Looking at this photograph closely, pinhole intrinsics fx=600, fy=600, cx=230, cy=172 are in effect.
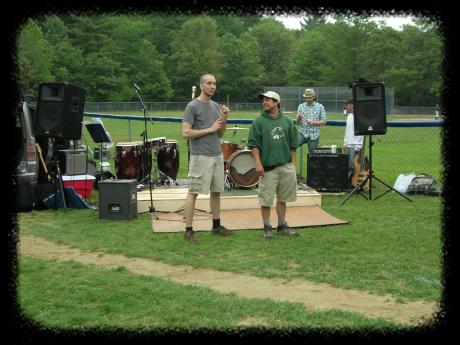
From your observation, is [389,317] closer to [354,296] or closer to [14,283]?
[354,296]

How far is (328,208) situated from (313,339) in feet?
19.6

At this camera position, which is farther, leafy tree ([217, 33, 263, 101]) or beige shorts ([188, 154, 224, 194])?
leafy tree ([217, 33, 263, 101])

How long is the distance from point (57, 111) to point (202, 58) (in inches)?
1717

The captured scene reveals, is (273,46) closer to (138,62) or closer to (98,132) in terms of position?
(138,62)

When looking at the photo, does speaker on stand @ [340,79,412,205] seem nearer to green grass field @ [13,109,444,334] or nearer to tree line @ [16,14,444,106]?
green grass field @ [13,109,444,334]

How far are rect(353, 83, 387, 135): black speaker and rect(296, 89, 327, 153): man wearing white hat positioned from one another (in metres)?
1.59

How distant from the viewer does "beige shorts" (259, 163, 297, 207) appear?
7742mm

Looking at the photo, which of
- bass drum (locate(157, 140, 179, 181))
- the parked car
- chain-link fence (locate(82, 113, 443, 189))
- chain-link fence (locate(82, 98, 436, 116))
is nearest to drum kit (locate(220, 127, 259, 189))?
chain-link fence (locate(82, 113, 443, 189))

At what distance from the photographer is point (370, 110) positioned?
10180 millimetres

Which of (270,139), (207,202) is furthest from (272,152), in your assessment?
(207,202)

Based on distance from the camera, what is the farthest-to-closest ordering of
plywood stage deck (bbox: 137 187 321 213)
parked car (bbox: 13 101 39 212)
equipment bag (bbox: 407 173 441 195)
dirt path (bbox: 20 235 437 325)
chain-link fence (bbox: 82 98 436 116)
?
1. chain-link fence (bbox: 82 98 436 116)
2. equipment bag (bbox: 407 173 441 195)
3. plywood stage deck (bbox: 137 187 321 213)
4. parked car (bbox: 13 101 39 212)
5. dirt path (bbox: 20 235 437 325)

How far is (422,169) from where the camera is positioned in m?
15.1

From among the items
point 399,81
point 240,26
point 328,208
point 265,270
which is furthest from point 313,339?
point 240,26

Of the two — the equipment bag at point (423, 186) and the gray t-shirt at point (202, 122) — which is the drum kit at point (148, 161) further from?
the equipment bag at point (423, 186)
